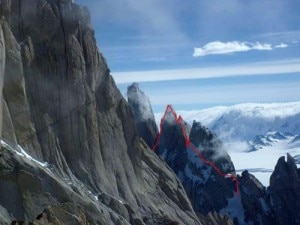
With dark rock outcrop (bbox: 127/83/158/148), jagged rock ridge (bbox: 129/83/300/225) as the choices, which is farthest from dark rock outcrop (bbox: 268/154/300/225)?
dark rock outcrop (bbox: 127/83/158/148)

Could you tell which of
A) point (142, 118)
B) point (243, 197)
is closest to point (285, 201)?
point (243, 197)

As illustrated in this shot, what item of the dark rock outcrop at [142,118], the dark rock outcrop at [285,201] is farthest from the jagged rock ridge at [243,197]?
the dark rock outcrop at [142,118]

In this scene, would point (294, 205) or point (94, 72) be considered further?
point (294, 205)

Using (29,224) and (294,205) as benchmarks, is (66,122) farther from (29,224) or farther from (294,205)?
(294,205)

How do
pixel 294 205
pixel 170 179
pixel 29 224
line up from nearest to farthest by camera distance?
pixel 29 224 < pixel 170 179 < pixel 294 205

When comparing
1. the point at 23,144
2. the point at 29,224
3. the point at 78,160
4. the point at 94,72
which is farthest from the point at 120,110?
the point at 29,224

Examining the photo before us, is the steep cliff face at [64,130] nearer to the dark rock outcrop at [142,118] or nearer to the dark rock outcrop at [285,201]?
the dark rock outcrop at [142,118]

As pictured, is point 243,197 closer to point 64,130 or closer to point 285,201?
point 285,201
